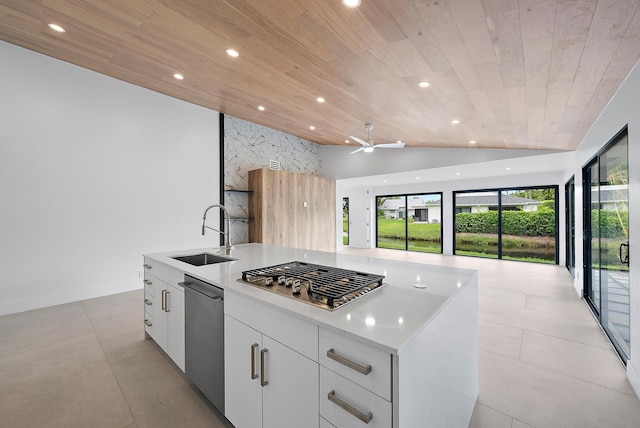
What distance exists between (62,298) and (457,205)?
9268mm

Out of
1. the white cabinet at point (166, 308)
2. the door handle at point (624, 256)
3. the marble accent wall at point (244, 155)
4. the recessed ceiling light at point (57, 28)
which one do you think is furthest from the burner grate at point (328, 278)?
the marble accent wall at point (244, 155)

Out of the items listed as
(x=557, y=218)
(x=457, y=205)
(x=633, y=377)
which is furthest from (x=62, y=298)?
(x=557, y=218)

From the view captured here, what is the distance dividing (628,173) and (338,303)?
2.70m

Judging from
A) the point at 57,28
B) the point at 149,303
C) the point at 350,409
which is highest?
the point at 57,28

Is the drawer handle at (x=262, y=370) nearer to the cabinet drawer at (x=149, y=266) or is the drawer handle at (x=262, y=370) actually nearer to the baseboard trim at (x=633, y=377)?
the cabinet drawer at (x=149, y=266)

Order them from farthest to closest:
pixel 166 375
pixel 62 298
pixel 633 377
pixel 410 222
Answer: pixel 410 222 < pixel 62 298 < pixel 166 375 < pixel 633 377

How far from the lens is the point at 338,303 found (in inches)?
46.3

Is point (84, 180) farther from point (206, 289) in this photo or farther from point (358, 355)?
point (358, 355)

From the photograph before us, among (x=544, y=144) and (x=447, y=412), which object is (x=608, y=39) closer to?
(x=447, y=412)

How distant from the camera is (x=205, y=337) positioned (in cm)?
175

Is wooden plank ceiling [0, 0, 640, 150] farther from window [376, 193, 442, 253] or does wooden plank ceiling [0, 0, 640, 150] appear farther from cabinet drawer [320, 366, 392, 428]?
window [376, 193, 442, 253]

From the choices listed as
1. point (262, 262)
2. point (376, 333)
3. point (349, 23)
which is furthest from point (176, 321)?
point (349, 23)

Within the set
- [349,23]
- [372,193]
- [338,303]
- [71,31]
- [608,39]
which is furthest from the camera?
[372,193]

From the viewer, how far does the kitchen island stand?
91 cm
